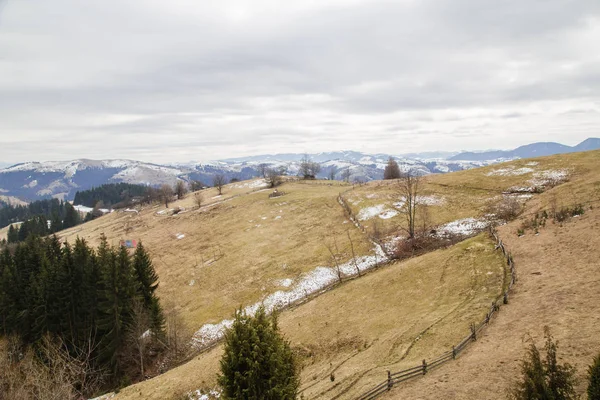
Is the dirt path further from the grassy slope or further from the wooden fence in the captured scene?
the grassy slope

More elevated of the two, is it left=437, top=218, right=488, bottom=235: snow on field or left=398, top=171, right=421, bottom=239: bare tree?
left=398, top=171, right=421, bottom=239: bare tree

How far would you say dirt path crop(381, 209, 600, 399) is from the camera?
17672 millimetres

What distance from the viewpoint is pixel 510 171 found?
8000 cm

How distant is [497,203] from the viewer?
203ft

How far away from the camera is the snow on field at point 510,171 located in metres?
76.7

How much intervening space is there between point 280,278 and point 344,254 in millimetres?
12671

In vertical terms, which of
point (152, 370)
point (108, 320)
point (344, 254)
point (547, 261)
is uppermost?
point (547, 261)

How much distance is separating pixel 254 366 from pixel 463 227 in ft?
167

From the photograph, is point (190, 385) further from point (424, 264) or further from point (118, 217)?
point (118, 217)

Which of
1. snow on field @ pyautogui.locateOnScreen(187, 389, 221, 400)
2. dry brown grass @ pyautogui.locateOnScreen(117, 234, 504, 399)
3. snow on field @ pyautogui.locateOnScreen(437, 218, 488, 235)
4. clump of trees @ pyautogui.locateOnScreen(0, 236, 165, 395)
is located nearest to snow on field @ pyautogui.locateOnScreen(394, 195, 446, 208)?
snow on field @ pyautogui.locateOnScreen(437, 218, 488, 235)

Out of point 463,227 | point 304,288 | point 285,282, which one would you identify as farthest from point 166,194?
point 463,227

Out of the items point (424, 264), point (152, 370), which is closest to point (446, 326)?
point (424, 264)

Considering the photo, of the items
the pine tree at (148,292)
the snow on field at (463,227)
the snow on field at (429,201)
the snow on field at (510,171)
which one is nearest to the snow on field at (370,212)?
the snow on field at (429,201)

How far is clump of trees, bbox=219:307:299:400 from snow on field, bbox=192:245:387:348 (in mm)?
35132
